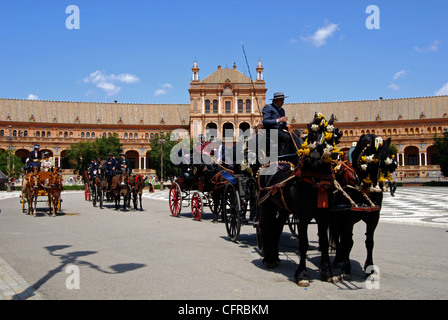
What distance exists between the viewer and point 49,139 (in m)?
76.6

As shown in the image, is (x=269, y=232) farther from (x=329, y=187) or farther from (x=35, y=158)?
(x=35, y=158)

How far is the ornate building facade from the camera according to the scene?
2881 inches

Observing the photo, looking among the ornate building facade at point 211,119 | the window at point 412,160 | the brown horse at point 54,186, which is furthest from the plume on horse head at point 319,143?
the window at point 412,160

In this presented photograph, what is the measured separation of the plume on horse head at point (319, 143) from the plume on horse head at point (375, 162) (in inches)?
18.0

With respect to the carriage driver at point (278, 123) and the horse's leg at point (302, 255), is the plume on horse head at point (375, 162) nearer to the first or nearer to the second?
the horse's leg at point (302, 255)

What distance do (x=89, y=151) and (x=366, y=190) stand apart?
5722 centimetres

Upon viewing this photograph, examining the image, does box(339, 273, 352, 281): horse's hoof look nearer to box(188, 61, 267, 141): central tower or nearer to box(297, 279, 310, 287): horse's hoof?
box(297, 279, 310, 287): horse's hoof

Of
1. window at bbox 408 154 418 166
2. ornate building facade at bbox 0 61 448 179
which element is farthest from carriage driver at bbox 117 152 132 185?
window at bbox 408 154 418 166

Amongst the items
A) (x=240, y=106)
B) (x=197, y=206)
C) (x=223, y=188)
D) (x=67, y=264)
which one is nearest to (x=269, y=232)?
(x=67, y=264)

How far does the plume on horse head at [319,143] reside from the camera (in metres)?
5.18

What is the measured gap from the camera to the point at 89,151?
193ft

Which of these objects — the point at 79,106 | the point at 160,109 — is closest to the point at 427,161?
the point at 160,109

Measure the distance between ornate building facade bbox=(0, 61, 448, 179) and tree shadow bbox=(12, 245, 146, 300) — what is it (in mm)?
61950
